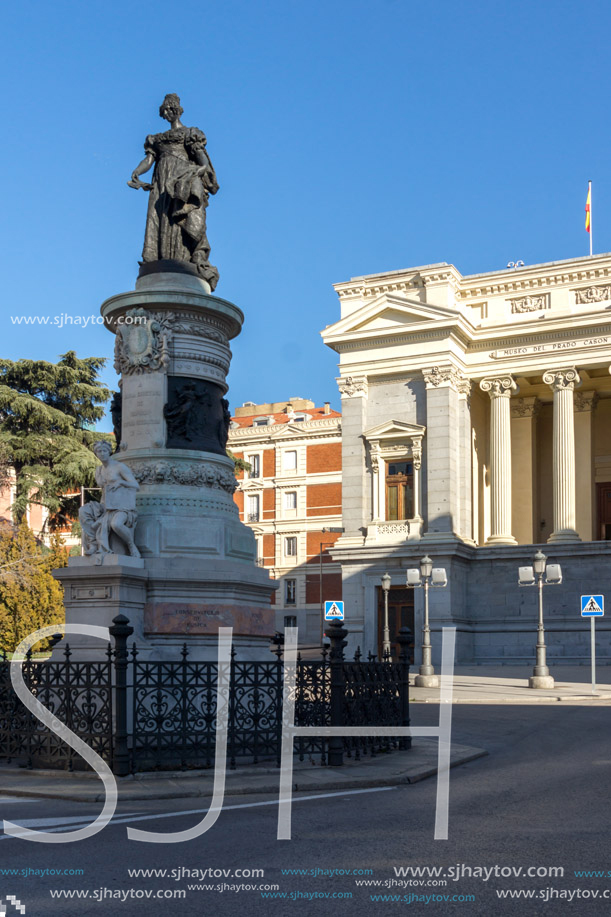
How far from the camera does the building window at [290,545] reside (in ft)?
258

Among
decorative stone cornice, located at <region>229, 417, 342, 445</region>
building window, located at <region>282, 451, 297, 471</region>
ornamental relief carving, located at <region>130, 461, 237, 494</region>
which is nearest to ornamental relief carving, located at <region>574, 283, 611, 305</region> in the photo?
decorative stone cornice, located at <region>229, 417, 342, 445</region>

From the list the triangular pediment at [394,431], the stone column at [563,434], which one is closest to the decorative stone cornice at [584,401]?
the stone column at [563,434]

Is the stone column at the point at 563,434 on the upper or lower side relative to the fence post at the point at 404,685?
upper

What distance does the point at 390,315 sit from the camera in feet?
177

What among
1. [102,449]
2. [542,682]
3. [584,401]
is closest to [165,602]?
[102,449]

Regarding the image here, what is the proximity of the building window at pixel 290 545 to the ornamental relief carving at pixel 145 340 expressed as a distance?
63.3 meters

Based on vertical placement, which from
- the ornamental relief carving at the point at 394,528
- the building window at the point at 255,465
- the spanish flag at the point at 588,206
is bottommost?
the ornamental relief carving at the point at 394,528

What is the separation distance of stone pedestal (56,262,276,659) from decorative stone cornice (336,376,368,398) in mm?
37749

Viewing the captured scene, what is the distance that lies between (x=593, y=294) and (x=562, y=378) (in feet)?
14.4

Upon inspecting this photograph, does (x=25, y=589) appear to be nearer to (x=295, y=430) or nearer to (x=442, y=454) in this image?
(x=442, y=454)

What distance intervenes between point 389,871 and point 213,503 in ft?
27.4

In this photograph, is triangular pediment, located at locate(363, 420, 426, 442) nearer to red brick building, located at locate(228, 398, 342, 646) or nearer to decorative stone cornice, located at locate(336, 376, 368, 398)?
decorative stone cornice, located at locate(336, 376, 368, 398)

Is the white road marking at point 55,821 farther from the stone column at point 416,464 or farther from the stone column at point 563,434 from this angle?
the stone column at point 563,434

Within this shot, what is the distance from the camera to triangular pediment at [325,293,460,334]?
171 feet
